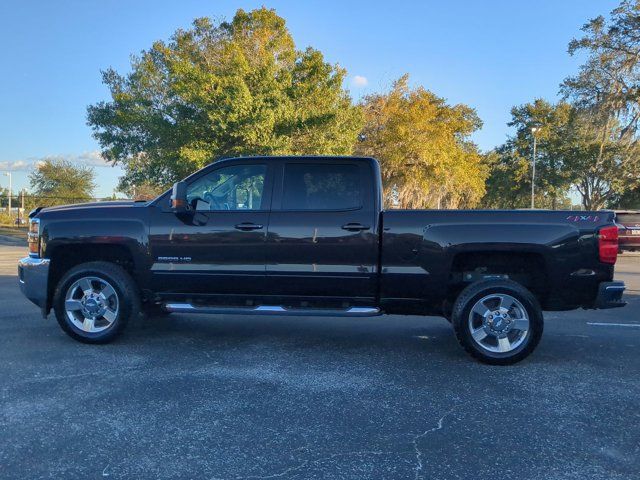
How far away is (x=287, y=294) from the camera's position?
5.53m

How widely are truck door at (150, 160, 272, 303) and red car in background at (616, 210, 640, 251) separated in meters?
15.7

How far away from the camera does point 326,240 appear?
5379mm

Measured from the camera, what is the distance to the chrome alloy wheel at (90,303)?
223 inches

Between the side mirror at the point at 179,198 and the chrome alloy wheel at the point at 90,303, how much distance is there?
1.15 meters

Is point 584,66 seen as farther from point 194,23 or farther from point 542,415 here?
point 542,415

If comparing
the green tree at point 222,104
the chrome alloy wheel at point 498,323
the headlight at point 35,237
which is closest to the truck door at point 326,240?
the chrome alloy wheel at point 498,323

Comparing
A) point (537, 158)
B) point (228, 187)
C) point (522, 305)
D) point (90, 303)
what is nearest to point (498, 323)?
point (522, 305)

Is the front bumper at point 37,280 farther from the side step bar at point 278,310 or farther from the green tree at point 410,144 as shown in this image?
the green tree at point 410,144

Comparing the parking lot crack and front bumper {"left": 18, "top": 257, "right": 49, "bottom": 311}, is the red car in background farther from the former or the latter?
front bumper {"left": 18, "top": 257, "right": 49, "bottom": 311}

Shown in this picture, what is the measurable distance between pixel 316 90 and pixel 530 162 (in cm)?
2751

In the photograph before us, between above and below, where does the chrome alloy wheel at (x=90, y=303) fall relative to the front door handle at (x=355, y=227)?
below

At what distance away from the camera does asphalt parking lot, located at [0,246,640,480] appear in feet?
10.4

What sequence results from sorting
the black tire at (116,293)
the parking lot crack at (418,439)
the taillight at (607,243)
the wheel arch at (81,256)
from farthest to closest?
the wheel arch at (81,256), the black tire at (116,293), the taillight at (607,243), the parking lot crack at (418,439)

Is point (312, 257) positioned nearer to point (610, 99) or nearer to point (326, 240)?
point (326, 240)
